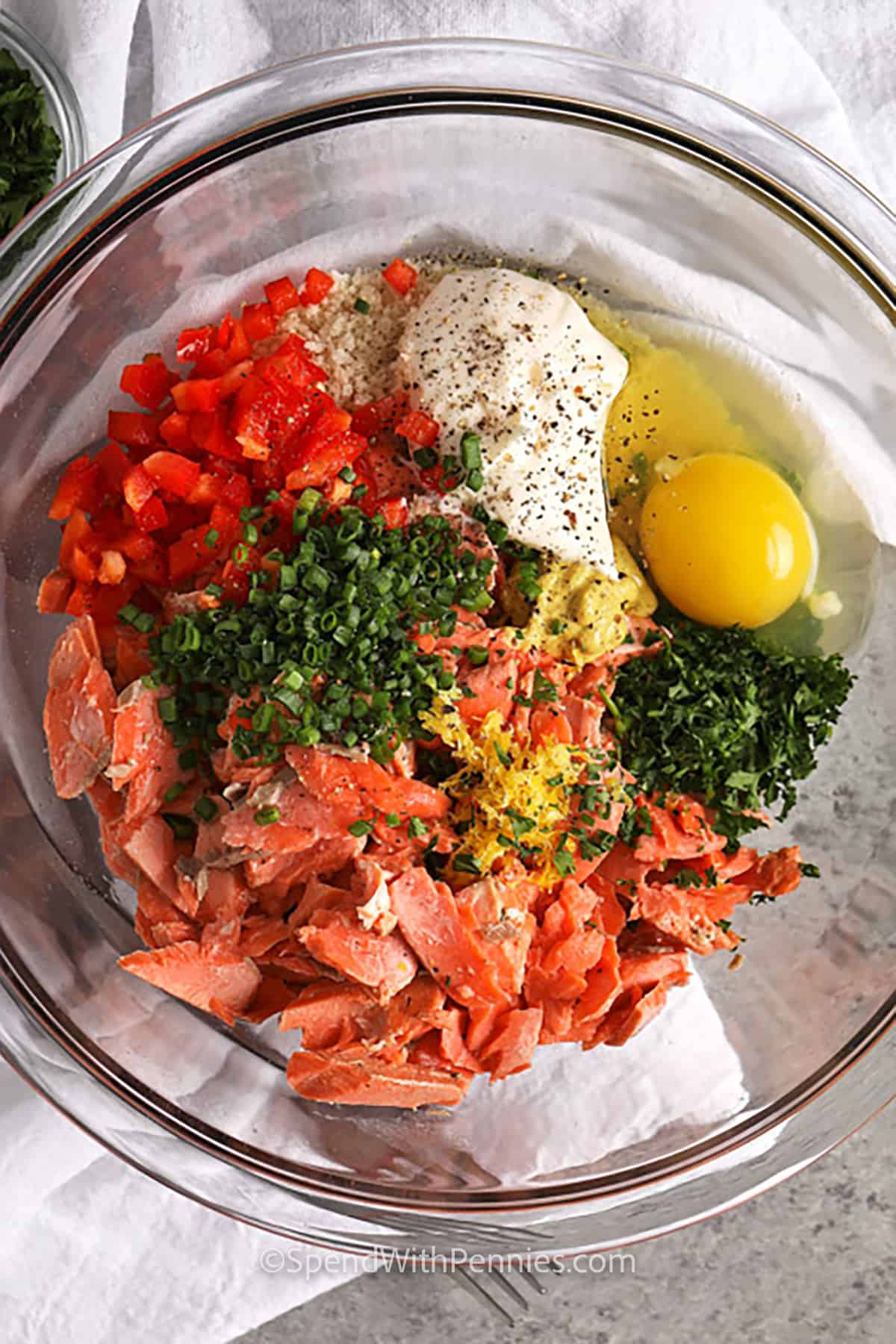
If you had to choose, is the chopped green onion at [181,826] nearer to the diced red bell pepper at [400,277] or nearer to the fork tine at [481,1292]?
the diced red bell pepper at [400,277]

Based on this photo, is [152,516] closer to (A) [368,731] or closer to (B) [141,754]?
(B) [141,754]

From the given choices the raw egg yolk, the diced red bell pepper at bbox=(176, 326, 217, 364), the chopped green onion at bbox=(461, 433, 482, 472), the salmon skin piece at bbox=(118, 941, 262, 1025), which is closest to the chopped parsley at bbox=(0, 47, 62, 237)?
the diced red bell pepper at bbox=(176, 326, 217, 364)

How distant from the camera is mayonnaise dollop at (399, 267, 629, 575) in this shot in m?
1.99

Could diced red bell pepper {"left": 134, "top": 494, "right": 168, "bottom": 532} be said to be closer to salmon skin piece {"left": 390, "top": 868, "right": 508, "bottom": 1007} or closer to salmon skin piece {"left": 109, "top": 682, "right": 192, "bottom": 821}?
salmon skin piece {"left": 109, "top": 682, "right": 192, "bottom": 821}

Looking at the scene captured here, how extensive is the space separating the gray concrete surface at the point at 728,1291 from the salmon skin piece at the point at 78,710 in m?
1.35

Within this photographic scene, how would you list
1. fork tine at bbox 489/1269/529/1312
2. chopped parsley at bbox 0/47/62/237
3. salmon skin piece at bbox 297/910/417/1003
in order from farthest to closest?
1. fork tine at bbox 489/1269/529/1312
2. chopped parsley at bbox 0/47/62/237
3. salmon skin piece at bbox 297/910/417/1003

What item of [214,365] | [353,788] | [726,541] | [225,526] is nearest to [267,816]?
[353,788]

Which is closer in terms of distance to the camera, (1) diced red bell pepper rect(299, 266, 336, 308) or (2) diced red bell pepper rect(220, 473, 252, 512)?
(2) diced red bell pepper rect(220, 473, 252, 512)

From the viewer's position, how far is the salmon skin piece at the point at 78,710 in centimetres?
188

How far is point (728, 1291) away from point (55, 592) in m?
2.05

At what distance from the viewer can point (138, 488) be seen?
195 centimetres

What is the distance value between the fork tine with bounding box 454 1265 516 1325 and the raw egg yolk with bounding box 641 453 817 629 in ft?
4.92

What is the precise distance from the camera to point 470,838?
1.82 metres

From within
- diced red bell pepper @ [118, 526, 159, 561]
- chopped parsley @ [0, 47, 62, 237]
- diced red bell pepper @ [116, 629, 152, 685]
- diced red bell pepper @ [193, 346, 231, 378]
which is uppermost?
chopped parsley @ [0, 47, 62, 237]
